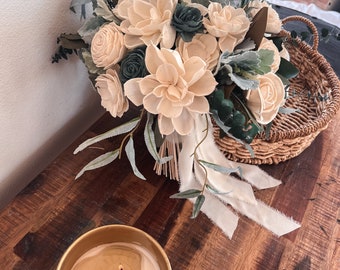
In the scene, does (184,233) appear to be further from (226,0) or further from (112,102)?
(226,0)

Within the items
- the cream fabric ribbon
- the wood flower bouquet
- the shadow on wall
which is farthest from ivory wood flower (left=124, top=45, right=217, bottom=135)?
the shadow on wall

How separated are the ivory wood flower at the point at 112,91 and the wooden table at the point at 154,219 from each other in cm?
17

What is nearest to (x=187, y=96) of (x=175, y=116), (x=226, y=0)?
(x=175, y=116)

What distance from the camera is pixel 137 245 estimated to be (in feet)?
1.59

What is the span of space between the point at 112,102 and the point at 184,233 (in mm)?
240

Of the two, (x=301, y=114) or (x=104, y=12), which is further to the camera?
(x=301, y=114)

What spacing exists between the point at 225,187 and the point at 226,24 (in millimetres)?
308

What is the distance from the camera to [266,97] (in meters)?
0.49

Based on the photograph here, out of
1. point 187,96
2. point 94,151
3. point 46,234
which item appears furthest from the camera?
point 94,151

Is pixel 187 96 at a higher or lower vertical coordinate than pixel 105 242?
higher

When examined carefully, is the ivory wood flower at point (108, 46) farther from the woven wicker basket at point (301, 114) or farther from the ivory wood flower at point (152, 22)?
the woven wicker basket at point (301, 114)

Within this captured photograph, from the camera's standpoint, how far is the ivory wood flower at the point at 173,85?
44 cm

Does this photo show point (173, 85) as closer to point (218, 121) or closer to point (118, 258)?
point (218, 121)

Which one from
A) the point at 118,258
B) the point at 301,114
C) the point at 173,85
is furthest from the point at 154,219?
the point at 301,114
